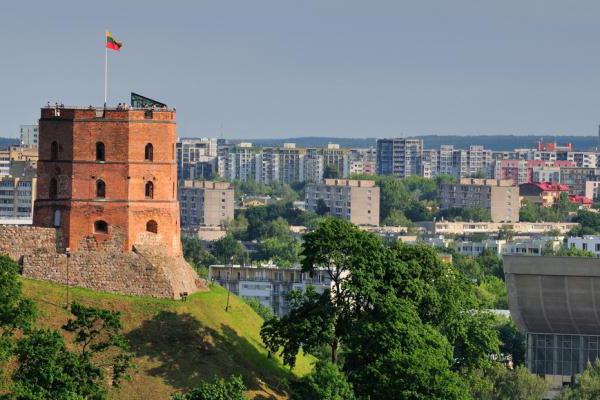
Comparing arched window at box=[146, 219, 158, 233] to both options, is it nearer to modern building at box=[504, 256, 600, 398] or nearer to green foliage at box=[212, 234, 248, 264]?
modern building at box=[504, 256, 600, 398]

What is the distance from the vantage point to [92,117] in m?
84.6

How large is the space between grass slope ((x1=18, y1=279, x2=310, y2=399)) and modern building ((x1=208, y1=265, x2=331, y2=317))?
5840cm

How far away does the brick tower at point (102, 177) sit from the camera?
84312 mm

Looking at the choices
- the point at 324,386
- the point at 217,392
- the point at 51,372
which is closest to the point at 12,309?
the point at 51,372

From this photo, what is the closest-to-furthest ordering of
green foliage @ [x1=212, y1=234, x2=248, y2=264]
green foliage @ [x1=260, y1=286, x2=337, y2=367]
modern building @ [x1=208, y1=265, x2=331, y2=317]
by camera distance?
green foliage @ [x1=260, y1=286, x2=337, y2=367]
modern building @ [x1=208, y1=265, x2=331, y2=317]
green foliage @ [x1=212, y1=234, x2=248, y2=264]

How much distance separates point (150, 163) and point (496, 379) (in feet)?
70.9

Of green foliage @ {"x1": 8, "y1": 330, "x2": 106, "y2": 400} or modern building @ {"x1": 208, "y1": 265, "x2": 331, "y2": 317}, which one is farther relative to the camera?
modern building @ {"x1": 208, "y1": 265, "x2": 331, "y2": 317}

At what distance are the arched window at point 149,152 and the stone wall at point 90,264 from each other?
11.4 ft

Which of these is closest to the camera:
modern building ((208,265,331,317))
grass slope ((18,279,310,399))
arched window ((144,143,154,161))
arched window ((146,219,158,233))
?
grass slope ((18,279,310,399))

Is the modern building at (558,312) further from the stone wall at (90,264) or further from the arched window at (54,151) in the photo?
the arched window at (54,151)

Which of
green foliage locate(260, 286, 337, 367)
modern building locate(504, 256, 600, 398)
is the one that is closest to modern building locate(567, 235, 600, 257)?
modern building locate(504, 256, 600, 398)

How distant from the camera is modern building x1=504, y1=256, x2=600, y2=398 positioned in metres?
112

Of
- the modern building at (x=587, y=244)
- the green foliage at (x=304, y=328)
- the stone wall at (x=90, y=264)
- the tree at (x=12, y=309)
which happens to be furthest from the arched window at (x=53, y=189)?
the modern building at (x=587, y=244)

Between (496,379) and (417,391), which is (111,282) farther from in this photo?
(496,379)
